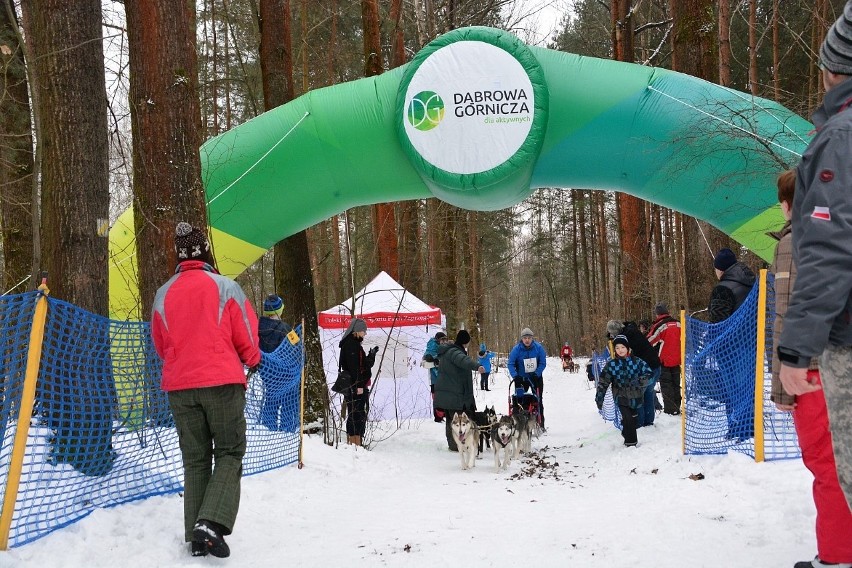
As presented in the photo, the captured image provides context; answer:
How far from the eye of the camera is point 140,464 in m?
4.80

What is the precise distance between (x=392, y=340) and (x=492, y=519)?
25.7ft

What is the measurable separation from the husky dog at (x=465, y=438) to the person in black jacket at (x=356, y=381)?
1.42 metres

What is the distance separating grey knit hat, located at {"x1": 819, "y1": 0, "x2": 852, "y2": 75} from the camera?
2.16 m

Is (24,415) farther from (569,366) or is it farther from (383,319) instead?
(569,366)

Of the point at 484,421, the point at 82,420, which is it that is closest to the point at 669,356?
the point at 484,421

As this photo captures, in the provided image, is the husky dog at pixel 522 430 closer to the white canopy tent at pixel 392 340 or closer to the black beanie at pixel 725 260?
the black beanie at pixel 725 260

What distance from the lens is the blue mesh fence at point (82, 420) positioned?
3838 millimetres

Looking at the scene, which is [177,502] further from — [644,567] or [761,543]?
[761,543]

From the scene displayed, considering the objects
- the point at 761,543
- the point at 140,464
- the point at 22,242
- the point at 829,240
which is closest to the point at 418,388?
the point at 22,242

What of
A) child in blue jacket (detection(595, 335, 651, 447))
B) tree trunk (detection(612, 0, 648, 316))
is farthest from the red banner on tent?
tree trunk (detection(612, 0, 648, 316))

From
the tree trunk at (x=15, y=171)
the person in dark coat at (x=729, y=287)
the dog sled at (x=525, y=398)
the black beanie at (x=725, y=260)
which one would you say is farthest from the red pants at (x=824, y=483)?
the tree trunk at (x=15, y=171)

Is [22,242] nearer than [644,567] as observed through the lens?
No

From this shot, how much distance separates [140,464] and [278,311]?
3721 millimetres

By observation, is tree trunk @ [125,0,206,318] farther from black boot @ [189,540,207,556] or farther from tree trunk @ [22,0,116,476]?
black boot @ [189,540,207,556]
